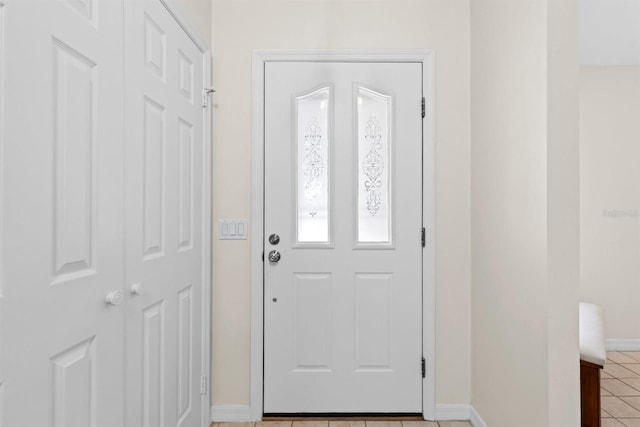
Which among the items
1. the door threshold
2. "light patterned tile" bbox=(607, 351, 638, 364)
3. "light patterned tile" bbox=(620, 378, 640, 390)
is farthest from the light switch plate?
"light patterned tile" bbox=(607, 351, 638, 364)

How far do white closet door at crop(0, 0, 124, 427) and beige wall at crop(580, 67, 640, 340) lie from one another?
149 inches

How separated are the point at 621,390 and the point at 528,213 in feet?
6.27

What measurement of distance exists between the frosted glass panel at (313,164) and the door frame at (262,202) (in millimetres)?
209

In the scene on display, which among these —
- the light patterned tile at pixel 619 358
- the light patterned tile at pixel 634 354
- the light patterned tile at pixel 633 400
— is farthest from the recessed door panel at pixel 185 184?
the light patterned tile at pixel 634 354

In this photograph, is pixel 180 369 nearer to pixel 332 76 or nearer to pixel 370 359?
pixel 370 359

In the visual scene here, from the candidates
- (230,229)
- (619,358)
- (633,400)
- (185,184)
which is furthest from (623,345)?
(185,184)

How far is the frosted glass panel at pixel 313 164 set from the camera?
2.40 m

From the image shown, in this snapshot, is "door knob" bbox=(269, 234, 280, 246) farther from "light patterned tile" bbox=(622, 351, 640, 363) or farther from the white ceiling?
"light patterned tile" bbox=(622, 351, 640, 363)

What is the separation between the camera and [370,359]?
93.7 inches

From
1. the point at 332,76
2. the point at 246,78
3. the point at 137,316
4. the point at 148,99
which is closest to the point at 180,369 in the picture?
the point at 137,316

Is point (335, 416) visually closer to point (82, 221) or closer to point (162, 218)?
point (162, 218)

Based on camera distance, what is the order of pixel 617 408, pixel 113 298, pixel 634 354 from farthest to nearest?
pixel 634 354 → pixel 617 408 → pixel 113 298

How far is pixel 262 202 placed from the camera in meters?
2.38

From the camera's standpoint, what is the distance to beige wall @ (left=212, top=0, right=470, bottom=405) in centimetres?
239
